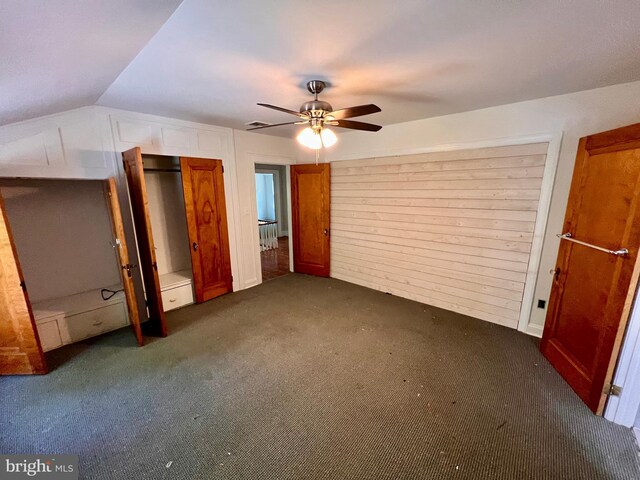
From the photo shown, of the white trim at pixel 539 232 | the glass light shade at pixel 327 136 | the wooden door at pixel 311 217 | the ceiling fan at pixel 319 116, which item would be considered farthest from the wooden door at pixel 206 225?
the white trim at pixel 539 232

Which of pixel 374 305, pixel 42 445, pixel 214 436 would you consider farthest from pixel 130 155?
pixel 374 305

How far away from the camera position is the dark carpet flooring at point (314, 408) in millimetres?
1586

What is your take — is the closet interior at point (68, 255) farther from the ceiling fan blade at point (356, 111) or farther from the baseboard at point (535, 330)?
the baseboard at point (535, 330)

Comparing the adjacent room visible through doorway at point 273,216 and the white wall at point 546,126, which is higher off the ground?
the white wall at point 546,126

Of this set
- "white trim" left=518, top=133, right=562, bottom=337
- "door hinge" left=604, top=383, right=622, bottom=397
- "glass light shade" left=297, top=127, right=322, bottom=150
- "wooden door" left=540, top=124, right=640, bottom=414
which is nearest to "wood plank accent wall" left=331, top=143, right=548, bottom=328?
"white trim" left=518, top=133, right=562, bottom=337

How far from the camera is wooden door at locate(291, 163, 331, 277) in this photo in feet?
15.0

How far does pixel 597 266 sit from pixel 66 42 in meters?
3.72

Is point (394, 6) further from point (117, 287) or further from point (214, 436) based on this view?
point (117, 287)

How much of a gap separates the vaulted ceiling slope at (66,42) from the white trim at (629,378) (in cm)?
329

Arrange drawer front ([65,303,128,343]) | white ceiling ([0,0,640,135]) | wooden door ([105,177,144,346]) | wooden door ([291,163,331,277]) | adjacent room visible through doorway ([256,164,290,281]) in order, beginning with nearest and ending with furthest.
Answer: white ceiling ([0,0,640,135]), wooden door ([105,177,144,346]), drawer front ([65,303,128,343]), wooden door ([291,163,331,277]), adjacent room visible through doorway ([256,164,290,281])

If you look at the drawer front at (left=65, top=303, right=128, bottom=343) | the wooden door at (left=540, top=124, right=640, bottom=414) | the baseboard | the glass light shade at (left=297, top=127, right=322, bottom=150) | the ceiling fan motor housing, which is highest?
the ceiling fan motor housing

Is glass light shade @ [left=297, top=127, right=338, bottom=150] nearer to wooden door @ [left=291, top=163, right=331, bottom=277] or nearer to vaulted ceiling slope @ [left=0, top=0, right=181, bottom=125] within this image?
vaulted ceiling slope @ [left=0, top=0, right=181, bottom=125]

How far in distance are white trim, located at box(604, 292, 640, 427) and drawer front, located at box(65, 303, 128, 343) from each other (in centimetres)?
468

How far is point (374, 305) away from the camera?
3.71 metres
